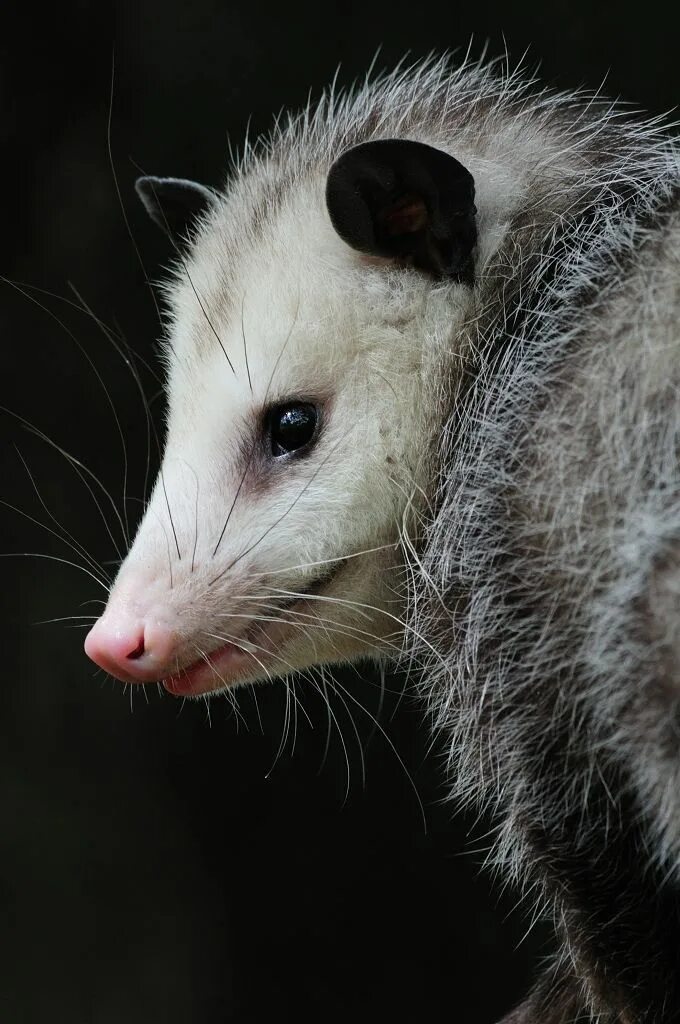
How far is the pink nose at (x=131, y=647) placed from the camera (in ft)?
3.72

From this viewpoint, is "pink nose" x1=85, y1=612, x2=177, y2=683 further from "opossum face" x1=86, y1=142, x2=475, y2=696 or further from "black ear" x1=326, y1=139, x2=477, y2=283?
"black ear" x1=326, y1=139, x2=477, y2=283

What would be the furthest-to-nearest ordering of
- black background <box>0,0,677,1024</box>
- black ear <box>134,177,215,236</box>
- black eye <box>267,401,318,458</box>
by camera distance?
black background <box>0,0,677,1024</box> → black ear <box>134,177,215,236</box> → black eye <box>267,401,318,458</box>

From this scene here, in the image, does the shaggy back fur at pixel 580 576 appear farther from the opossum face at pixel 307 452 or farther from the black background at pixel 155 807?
the black background at pixel 155 807

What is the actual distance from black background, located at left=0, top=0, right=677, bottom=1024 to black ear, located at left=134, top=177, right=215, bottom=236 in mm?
425

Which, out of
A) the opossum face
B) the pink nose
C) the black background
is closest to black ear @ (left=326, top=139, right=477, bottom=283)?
the opossum face

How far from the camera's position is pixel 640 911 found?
1.16 metres

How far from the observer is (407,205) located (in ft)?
3.99

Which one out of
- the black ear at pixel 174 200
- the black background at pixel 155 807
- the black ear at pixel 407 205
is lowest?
the black background at pixel 155 807

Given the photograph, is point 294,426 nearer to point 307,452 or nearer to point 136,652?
point 307,452

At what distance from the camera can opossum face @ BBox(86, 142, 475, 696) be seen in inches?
46.3

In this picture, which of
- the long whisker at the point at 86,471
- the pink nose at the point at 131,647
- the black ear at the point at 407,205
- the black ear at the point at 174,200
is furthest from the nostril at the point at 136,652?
the black ear at the point at 174,200

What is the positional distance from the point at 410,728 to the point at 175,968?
654 mm

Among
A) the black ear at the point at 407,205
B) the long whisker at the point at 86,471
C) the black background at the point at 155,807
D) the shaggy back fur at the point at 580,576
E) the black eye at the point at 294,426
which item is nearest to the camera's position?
the shaggy back fur at the point at 580,576

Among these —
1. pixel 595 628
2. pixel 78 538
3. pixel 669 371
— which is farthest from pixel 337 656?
pixel 78 538
